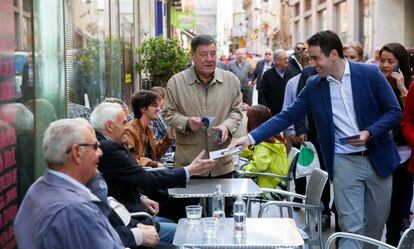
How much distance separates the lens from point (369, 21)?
24562mm

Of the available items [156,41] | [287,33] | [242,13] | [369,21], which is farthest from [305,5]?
[242,13]

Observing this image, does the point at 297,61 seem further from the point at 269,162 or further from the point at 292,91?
the point at 269,162

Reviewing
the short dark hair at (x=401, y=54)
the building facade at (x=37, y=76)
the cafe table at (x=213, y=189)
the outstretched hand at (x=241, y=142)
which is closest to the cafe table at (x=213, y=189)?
the cafe table at (x=213, y=189)

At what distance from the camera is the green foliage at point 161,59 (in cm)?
1478

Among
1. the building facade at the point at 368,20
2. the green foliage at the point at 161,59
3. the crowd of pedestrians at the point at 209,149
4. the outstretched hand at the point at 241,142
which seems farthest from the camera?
the building facade at the point at 368,20

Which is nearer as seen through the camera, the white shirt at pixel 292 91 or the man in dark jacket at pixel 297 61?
the white shirt at pixel 292 91

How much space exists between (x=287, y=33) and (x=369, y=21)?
19.0 metres

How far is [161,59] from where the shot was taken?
14859 mm

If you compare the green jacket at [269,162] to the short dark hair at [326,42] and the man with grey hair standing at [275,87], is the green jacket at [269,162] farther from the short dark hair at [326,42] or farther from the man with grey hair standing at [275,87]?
→ the man with grey hair standing at [275,87]

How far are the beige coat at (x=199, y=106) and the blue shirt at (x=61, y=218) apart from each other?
3.20m

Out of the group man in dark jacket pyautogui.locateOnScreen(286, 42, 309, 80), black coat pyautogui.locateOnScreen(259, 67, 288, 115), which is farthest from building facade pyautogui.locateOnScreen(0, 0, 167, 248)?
man in dark jacket pyautogui.locateOnScreen(286, 42, 309, 80)

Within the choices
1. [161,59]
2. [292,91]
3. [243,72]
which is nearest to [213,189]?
[292,91]

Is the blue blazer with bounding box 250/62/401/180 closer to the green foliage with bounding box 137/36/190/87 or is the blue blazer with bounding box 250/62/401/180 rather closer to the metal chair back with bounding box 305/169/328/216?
the metal chair back with bounding box 305/169/328/216

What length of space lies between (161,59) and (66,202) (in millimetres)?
11647
